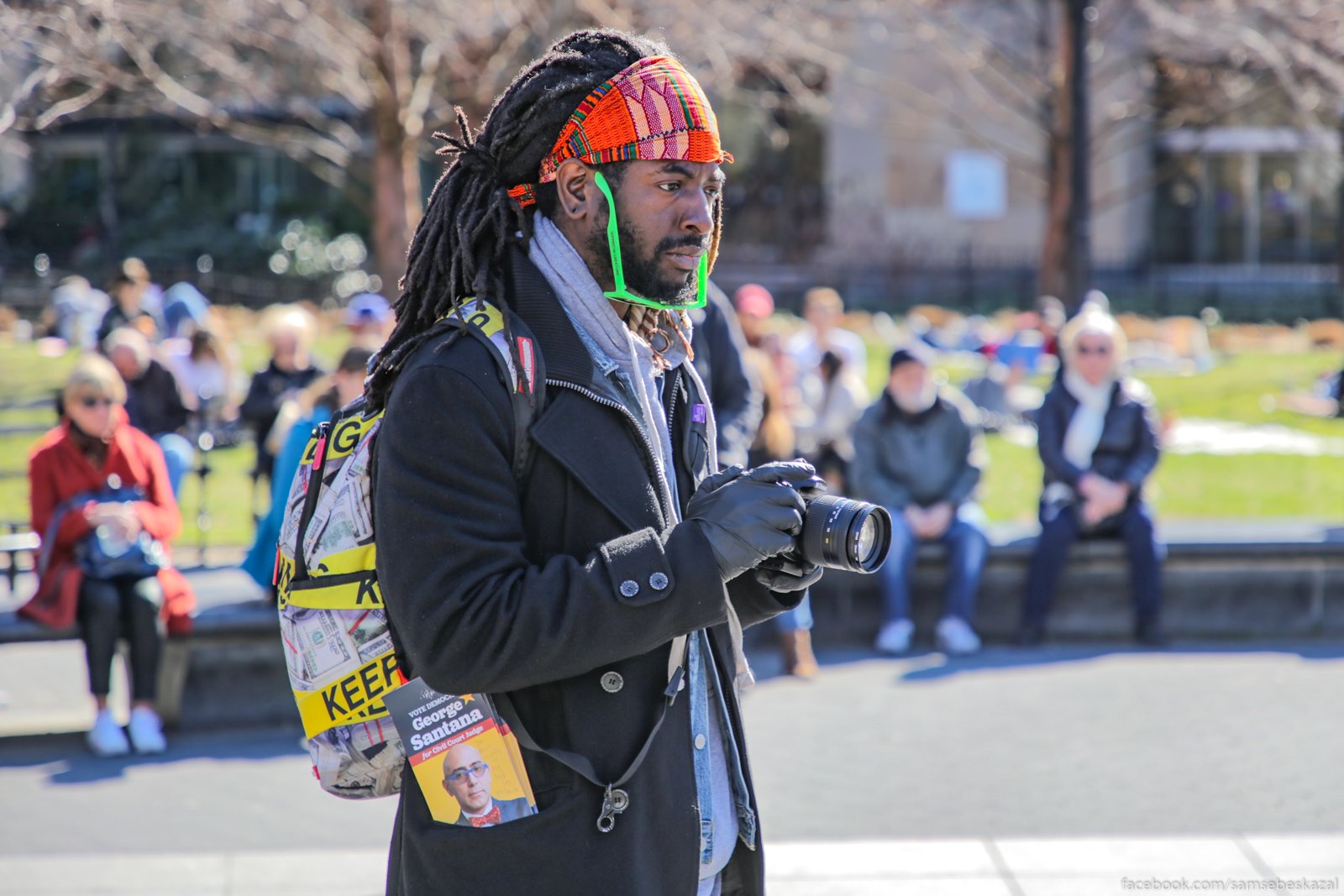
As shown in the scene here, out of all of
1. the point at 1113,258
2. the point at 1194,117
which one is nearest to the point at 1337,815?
the point at 1194,117

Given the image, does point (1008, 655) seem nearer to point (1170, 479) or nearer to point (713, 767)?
point (1170, 479)

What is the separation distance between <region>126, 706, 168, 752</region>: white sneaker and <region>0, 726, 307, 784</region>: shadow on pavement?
4 centimetres

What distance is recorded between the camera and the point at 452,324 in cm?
219

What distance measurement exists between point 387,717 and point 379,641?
0.12 m

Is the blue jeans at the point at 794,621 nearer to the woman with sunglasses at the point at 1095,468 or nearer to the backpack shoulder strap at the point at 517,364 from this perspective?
the woman with sunglasses at the point at 1095,468

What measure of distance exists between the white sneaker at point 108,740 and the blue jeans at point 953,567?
3.56 meters

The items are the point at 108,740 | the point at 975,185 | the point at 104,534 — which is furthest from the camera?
the point at 975,185

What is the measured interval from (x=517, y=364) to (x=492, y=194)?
1.17 ft

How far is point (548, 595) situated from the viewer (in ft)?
6.75

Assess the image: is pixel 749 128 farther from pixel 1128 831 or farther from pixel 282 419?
pixel 1128 831

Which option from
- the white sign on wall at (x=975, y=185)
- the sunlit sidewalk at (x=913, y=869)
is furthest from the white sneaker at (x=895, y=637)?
the white sign on wall at (x=975, y=185)

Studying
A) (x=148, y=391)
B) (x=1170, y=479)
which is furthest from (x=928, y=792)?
(x=1170, y=479)

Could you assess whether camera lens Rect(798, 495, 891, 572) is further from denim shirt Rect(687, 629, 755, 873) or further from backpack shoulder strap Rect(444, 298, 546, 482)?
backpack shoulder strap Rect(444, 298, 546, 482)

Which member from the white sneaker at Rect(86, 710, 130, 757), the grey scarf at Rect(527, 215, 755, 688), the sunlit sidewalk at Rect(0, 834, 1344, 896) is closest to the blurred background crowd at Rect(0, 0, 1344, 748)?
the white sneaker at Rect(86, 710, 130, 757)
